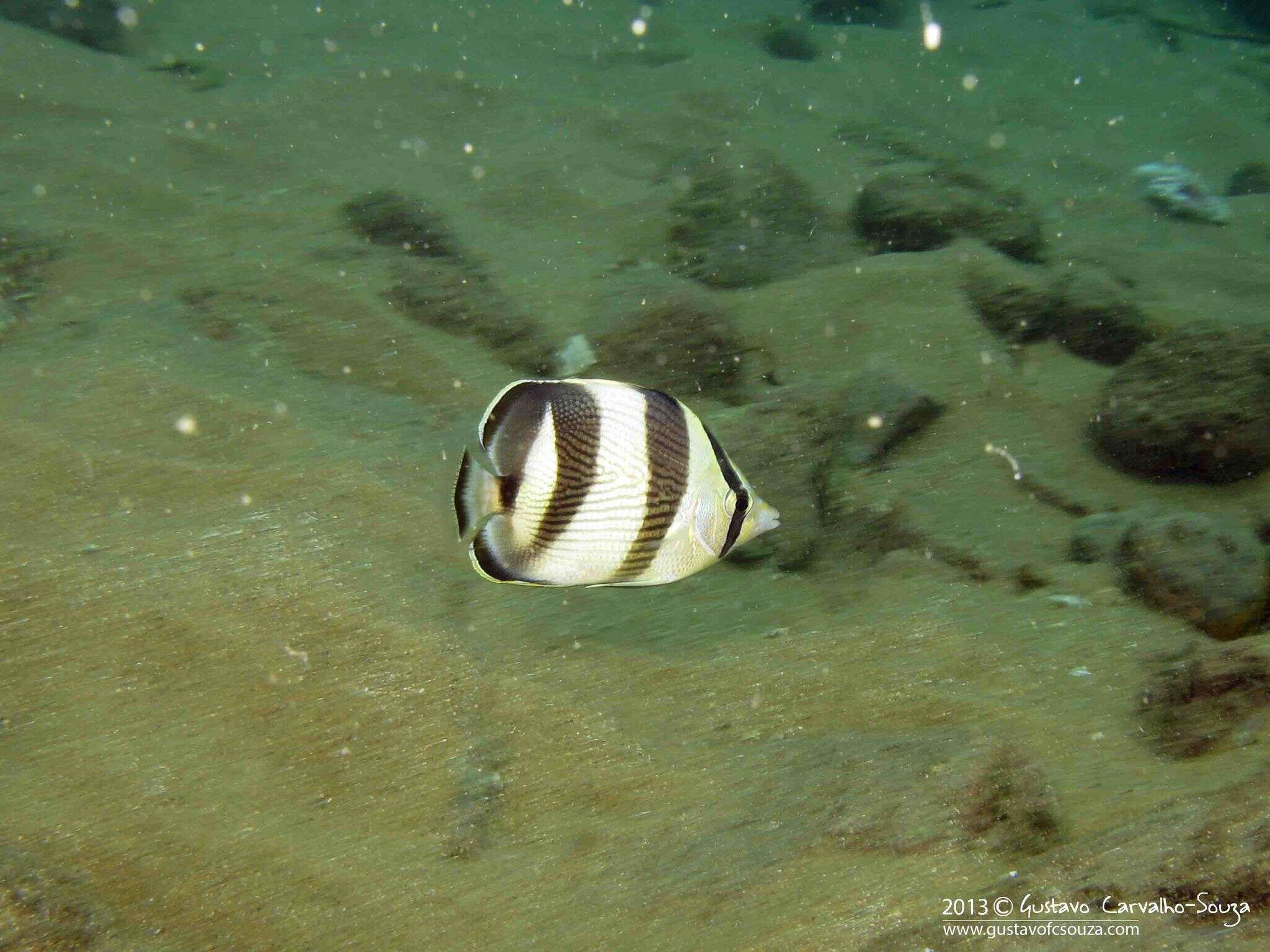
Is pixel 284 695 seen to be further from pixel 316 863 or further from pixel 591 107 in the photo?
pixel 591 107

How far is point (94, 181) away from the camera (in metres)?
5.92

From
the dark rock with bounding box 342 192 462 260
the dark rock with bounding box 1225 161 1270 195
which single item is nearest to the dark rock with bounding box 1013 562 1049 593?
the dark rock with bounding box 342 192 462 260

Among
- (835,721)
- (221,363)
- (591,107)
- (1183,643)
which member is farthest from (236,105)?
(1183,643)

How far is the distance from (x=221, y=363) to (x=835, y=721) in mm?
3374

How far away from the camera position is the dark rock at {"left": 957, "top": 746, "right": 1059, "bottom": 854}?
2.38m

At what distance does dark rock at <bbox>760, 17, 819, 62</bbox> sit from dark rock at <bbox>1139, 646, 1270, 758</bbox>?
1224 cm

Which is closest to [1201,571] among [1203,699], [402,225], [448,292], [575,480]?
[1203,699]

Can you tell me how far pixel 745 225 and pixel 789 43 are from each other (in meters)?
8.80

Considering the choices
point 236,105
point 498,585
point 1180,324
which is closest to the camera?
point 498,585

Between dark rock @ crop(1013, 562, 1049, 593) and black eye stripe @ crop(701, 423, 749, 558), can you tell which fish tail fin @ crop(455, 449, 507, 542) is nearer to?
black eye stripe @ crop(701, 423, 749, 558)

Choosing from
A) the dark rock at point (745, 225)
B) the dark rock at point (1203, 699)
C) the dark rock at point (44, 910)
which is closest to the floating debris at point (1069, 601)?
the dark rock at point (1203, 699)

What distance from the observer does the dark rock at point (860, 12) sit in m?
16.6

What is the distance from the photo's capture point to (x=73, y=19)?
386 inches

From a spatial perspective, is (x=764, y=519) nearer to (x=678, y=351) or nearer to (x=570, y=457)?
(x=570, y=457)
